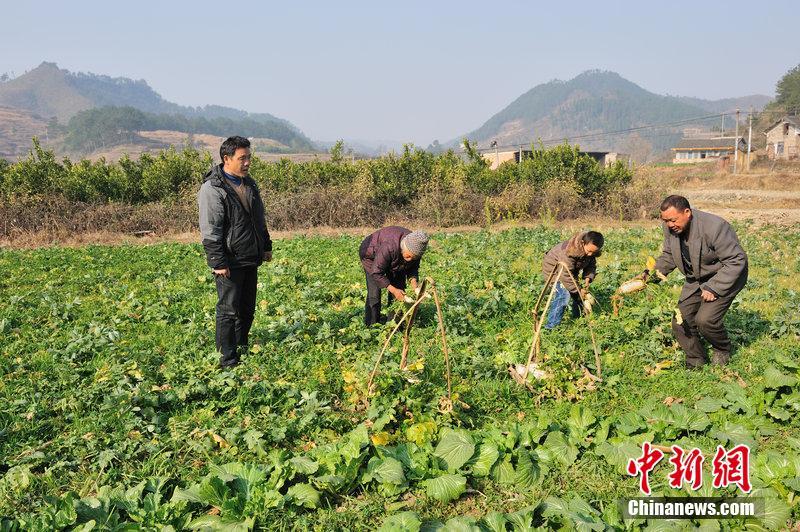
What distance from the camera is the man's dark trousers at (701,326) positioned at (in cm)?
503

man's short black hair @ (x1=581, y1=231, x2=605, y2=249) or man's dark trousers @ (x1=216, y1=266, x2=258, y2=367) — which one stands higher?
man's short black hair @ (x1=581, y1=231, x2=605, y2=249)

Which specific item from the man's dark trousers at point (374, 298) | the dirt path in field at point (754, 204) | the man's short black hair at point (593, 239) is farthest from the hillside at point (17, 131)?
the man's short black hair at point (593, 239)

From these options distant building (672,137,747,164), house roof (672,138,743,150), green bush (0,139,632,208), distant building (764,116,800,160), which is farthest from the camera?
house roof (672,138,743,150)

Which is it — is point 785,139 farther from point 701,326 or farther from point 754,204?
point 701,326

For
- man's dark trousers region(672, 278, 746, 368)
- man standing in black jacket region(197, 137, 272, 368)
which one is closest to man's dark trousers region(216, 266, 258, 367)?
man standing in black jacket region(197, 137, 272, 368)

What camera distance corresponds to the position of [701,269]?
16.6 ft

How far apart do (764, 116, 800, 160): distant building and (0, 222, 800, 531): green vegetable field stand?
60.6 meters

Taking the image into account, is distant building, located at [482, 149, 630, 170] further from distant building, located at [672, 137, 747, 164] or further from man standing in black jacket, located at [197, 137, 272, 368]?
man standing in black jacket, located at [197, 137, 272, 368]

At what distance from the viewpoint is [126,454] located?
12.6 feet

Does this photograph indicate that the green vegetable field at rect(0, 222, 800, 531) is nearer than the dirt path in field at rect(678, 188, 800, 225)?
Yes

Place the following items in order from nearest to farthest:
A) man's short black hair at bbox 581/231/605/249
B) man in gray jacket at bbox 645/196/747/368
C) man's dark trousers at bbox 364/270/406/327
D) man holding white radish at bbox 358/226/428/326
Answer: man in gray jacket at bbox 645/196/747/368
man holding white radish at bbox 358/226/428/326
man's short black hair at bbox 581/231/605/249
man's dark trousers at bbox 364/270/406/327

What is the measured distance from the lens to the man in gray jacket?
4.84 m

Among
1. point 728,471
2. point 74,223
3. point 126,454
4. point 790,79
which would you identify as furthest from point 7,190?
point 790,79

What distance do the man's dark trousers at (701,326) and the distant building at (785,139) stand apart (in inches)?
2389
